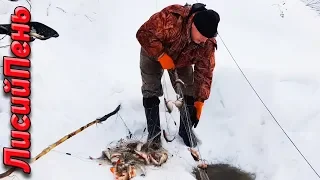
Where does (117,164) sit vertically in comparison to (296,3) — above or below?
below

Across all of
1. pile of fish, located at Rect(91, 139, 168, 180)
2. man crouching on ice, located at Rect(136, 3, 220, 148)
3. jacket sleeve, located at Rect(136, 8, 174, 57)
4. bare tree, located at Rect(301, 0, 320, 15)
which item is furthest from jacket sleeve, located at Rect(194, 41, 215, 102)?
bare tree, located at Rect(301, 0, 320, 15)

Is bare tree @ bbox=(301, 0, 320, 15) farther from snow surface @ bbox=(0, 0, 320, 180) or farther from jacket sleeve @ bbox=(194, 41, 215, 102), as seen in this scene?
jacket sleeve @ bbox=(194, 41, 215, 102)

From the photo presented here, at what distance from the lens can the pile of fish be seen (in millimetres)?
3283

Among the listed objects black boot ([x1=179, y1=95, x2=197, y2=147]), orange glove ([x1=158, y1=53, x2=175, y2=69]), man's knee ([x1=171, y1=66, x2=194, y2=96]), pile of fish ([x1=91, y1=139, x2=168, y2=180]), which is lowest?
pile of fish ([x1=91, y1=139, x2=168, y2=180])

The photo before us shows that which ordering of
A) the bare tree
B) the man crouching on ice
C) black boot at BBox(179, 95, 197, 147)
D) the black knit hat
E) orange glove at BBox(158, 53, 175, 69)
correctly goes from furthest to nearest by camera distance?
the bare tree < black boot at BBox(179, 95, 197, 147) < orange glove at BBox(158, 53, 175, 69) < the man crouching on ice < the black knit hat

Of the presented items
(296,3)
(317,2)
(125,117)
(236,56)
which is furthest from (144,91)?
(317,2)

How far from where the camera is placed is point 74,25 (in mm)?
4977

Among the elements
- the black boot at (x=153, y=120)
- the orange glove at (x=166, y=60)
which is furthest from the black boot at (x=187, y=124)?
the orange glove at (x=166, y=60)

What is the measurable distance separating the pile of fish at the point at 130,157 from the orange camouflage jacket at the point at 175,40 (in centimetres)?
73

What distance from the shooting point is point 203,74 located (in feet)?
10.9

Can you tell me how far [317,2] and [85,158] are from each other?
3.98m

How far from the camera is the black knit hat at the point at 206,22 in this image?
9.22ft

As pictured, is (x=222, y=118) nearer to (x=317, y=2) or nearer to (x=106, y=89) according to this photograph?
(x=106, y=89)

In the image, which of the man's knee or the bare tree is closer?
the man's knee
